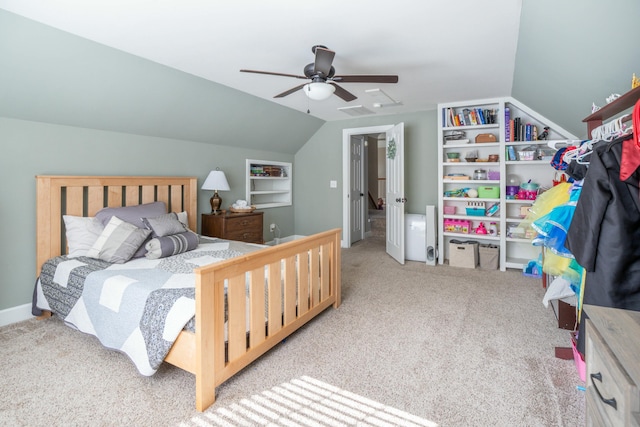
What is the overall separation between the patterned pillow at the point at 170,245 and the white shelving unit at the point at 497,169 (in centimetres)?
334

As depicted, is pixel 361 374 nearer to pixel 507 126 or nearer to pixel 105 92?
pixel 105 92

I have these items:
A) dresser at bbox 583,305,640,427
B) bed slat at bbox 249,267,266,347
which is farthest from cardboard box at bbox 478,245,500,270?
dresser at bbox 583,305,640,427

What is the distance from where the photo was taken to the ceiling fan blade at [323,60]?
2156 mm

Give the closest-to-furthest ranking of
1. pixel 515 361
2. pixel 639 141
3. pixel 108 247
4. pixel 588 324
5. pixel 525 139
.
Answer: pixel 588 324
pixel 639 141
pixel 515 361
pixel 108 247
pixel 525 139

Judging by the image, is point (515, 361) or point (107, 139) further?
point (107, 139)

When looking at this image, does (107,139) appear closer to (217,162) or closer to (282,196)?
(217,162)

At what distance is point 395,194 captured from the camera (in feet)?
15.9

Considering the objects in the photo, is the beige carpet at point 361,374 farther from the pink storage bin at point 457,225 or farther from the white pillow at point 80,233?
the pink storage bin at point 457,225

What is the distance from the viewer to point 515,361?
213 centimetres

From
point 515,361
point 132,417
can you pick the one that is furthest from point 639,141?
point 132,417

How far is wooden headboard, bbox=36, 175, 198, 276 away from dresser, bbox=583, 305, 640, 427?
3.65m

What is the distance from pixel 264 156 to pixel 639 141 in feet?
15.7

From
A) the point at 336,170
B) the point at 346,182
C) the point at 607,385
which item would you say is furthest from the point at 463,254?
the point at 607,385

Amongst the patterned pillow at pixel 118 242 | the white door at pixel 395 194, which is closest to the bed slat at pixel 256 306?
the patterned pillow at pixel 118 242
